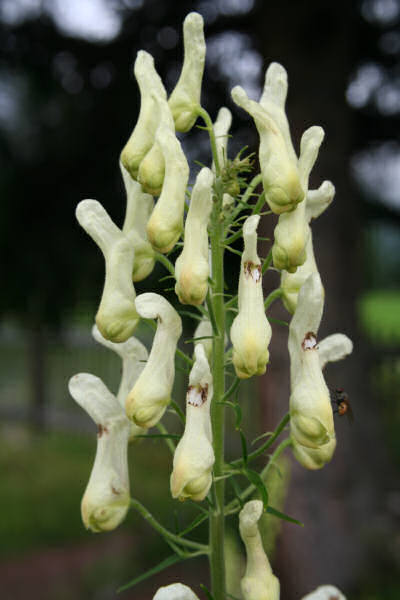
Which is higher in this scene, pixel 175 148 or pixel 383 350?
pixel 175 148

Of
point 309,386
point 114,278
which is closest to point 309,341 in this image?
point 309,386

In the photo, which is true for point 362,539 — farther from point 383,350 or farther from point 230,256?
point 383,350

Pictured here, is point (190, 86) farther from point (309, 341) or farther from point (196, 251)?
point (309, 341)

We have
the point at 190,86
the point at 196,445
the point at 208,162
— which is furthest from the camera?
the point at 208,162

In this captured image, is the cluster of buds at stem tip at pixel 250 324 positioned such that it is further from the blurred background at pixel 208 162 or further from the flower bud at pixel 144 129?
the blurred background at pixel 208 162

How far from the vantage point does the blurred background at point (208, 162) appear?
3611mm

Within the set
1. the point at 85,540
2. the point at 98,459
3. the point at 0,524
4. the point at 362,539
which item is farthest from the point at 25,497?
the point at 98,459

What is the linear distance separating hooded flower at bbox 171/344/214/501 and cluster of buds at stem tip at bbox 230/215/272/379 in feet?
0.23

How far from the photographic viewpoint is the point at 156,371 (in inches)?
41.7

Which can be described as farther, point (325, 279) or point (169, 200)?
point (325, 279)

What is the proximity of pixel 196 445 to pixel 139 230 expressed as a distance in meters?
0.41

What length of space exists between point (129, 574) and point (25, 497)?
1.86m

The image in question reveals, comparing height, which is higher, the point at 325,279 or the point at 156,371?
the point at 325,279

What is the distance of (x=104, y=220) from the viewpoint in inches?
46.3
